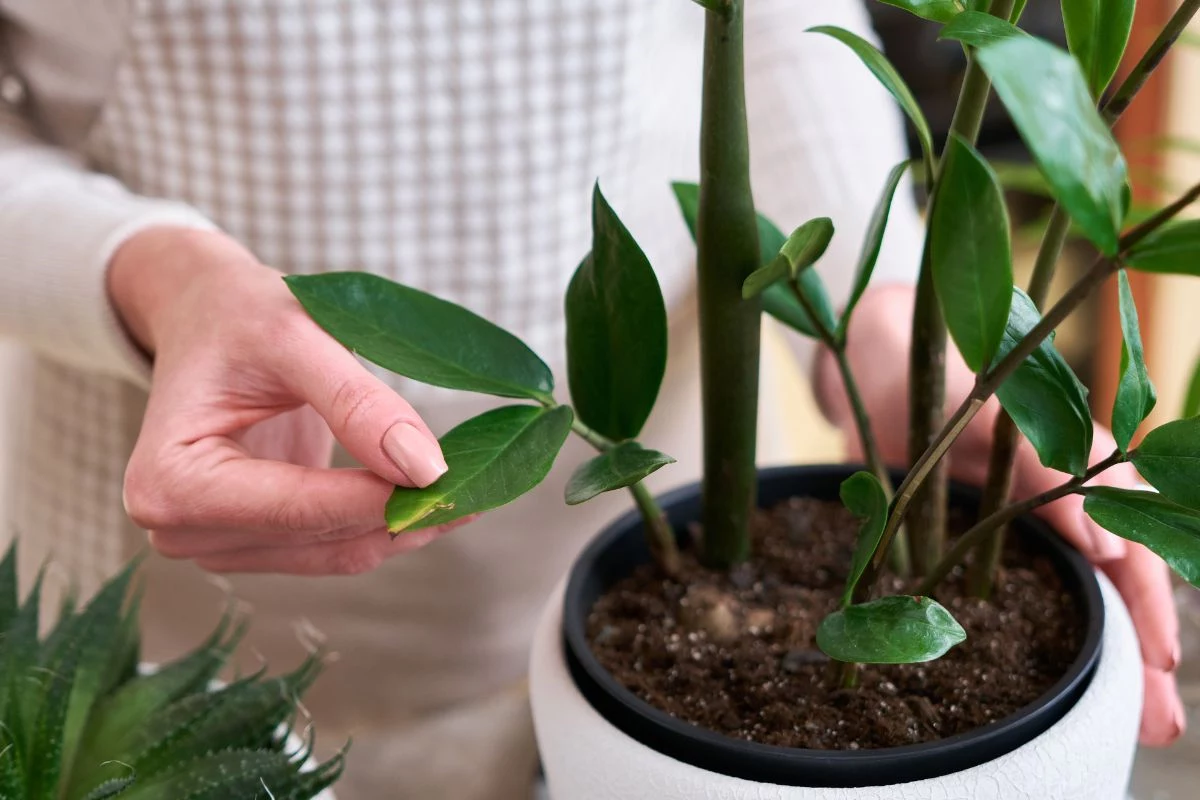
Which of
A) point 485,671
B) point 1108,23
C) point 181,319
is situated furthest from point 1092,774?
point 485,671

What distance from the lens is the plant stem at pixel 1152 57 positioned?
271 millimetres

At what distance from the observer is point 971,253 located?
0.26 m

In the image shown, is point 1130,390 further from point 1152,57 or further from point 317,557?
point 317,557

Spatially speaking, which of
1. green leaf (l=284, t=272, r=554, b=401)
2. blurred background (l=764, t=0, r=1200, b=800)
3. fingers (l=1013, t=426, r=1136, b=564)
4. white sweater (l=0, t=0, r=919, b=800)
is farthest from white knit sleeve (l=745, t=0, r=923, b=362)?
blurred background (l=764, t=0, r=1200, b=800)

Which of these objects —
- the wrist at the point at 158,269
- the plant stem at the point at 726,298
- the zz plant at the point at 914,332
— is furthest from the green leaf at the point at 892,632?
the wrist at the point at 158,269

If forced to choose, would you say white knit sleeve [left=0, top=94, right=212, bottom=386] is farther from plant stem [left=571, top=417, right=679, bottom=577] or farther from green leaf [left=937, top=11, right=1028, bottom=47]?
green leaf [left=937, top=11, right=1028, bottom=47]

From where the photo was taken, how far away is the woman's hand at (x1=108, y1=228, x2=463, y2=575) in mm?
323

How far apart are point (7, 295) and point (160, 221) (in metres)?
0.10

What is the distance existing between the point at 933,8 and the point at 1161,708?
0.30 metres

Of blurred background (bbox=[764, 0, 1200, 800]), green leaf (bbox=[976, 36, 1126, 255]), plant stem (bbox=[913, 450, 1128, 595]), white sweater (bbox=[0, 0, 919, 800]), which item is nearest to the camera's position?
green leaf (bbox=[976, 36, 1126, 255])

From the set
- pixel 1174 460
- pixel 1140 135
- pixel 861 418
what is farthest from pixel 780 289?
pixel 1140 135

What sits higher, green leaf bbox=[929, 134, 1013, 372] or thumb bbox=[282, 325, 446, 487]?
green leaf bbox=[929, 134, 1013, 372]

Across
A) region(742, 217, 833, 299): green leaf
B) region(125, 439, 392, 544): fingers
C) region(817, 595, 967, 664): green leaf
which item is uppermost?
region(742, 217, 833, 299): green leaf

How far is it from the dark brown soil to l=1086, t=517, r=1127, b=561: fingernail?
22mm
